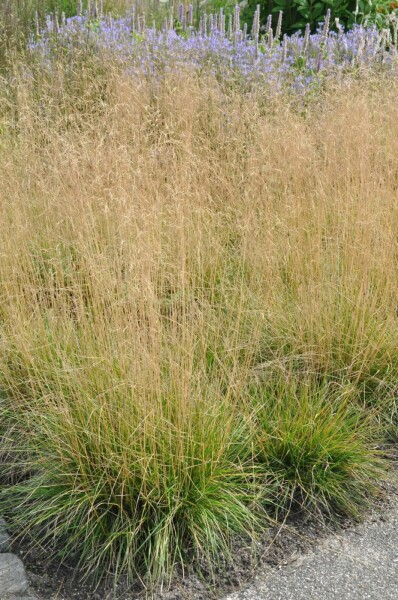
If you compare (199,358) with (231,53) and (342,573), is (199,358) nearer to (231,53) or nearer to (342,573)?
(342,573)

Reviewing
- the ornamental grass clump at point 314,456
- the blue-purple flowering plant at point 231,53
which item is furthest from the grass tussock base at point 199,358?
the blue-purple flowering plant at point 231,53

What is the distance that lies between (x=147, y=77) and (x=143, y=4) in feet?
9.97

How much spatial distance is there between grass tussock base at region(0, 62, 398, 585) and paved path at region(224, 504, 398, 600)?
0.16 meters

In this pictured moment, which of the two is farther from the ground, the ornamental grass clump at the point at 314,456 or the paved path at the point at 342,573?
the ornamental grass clump at the point at 314,456

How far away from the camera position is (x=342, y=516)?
9.70 feet

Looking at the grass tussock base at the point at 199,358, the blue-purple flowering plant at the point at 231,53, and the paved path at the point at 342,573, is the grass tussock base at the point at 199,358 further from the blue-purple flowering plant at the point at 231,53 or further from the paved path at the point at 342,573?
the blue-purple flowering plant at the point at 231,53

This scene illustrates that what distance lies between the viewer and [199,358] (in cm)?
343

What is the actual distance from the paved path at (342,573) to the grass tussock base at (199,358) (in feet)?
0.54

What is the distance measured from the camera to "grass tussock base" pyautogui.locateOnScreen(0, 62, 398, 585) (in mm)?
2773

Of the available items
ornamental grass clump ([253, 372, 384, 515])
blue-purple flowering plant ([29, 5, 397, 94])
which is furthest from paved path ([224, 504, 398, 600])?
blue-purple flowering plant ([29, 5, 397, 94])

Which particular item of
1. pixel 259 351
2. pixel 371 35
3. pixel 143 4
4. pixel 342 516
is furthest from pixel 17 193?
pixel 143 4

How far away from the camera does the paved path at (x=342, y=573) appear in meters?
2.58

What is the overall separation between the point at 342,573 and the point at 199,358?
110 centimetres

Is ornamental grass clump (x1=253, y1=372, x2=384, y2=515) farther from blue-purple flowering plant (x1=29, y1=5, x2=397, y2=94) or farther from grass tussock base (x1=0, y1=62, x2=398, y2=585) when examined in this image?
blue-purple flowering plant (x1=29, y1=5, x2=397, y2=94)
